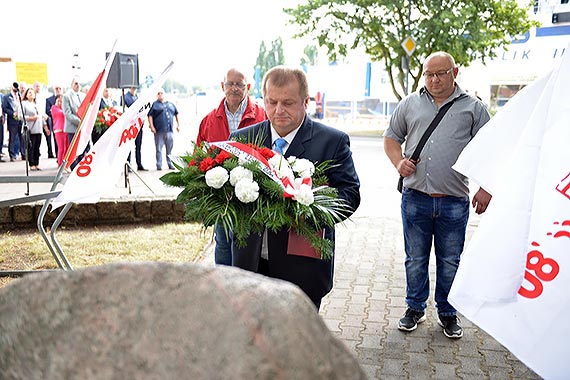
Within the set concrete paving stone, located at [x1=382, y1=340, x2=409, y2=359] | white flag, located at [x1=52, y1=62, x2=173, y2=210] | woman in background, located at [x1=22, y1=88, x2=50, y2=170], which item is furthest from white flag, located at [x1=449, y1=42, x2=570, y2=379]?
woman in background, located at [x1=22, y1=88, x2=50, y2=170]

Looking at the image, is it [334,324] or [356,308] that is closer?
[334,324]

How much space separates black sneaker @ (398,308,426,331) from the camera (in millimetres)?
4859

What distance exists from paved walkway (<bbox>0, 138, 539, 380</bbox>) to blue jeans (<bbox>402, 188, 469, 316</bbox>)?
0.29 meters

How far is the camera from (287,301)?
1.31m

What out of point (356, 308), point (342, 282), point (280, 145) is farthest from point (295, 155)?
point (342, 282)

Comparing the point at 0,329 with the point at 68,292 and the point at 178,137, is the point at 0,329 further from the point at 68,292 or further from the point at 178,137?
the point at 178,137

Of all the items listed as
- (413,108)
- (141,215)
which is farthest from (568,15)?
(413,108)

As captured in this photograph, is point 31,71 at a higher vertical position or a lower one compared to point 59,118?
higher

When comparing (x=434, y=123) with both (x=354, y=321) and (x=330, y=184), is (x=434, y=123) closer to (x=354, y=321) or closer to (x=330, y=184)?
(x=330, y=184)

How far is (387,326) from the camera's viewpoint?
5.02 m

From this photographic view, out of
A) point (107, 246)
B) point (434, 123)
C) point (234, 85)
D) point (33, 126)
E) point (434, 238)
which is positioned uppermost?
point (234, 85)

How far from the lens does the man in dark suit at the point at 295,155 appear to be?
3.16 meters

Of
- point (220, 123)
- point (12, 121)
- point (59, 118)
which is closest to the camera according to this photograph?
point (220, 123)

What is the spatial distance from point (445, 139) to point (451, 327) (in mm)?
1357
